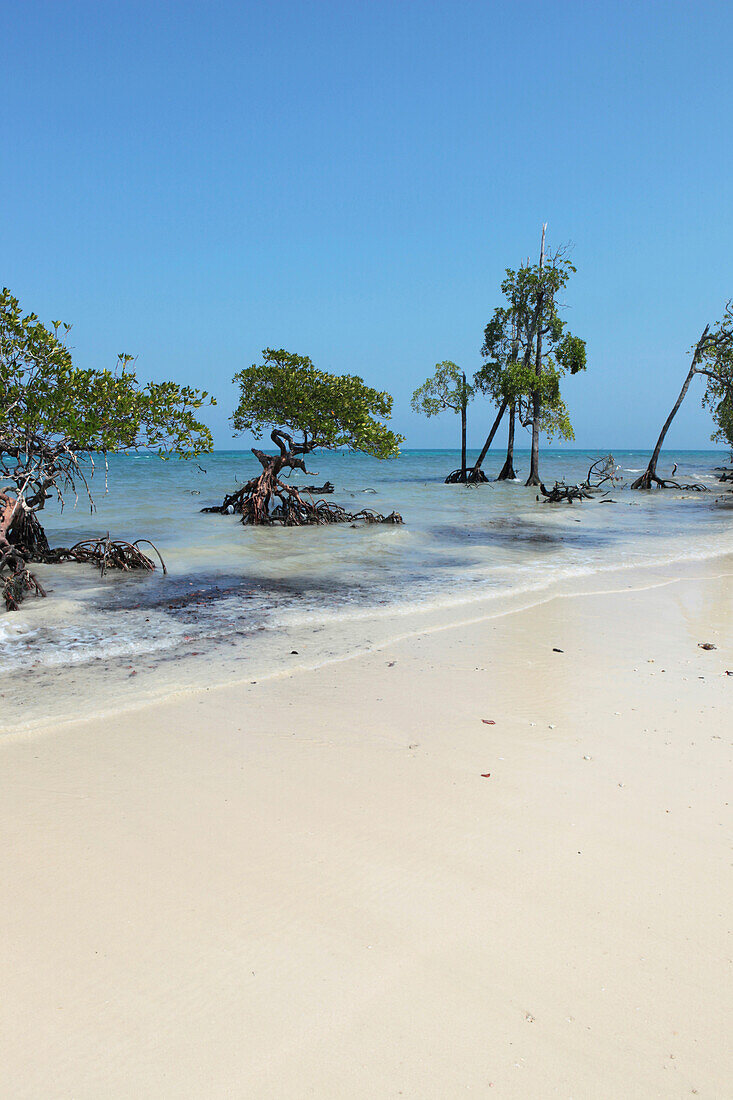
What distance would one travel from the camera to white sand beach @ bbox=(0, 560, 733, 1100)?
2.04 m

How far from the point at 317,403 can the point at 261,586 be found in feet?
28.4

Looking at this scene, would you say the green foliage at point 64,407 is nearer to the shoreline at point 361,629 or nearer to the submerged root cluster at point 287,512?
the shoreline at point 361,629

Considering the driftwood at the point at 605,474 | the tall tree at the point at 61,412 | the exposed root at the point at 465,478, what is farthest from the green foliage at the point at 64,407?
the exposed root at the point at 465,478

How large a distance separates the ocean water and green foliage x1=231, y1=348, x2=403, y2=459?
2.43 m

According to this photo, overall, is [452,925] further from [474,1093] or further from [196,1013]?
[196,1013]

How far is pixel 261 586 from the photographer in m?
9.77

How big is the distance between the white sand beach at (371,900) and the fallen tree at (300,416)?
13.1 m

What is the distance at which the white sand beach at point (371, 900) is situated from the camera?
2.04 metres

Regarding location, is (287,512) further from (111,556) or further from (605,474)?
(605,474)

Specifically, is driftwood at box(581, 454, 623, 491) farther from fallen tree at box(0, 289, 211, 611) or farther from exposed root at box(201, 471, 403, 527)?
fallen tree at box(0, 289, 211, 611)

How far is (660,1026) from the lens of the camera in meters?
2.16

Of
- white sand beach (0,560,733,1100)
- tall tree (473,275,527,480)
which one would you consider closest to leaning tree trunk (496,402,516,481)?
tall tree (473,275,527,480)

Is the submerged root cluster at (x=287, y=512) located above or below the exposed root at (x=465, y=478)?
below

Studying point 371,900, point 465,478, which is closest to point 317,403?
point 371,900
